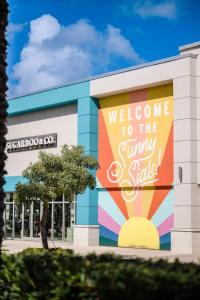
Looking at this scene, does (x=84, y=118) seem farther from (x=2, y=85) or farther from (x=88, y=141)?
(x=2, y=85)

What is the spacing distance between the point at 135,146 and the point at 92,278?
883 inches

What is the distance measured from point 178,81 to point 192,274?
20.4m

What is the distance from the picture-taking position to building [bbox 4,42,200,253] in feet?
82.7

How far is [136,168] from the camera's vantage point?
92.9ft

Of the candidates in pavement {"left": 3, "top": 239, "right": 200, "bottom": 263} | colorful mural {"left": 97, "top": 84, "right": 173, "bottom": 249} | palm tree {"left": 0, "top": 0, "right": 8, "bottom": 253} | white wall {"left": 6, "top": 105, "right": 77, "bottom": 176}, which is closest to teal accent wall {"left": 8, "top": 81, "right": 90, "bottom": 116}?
white wall {"left": 6, "top": 105, "right": 77, "bottom": 176}

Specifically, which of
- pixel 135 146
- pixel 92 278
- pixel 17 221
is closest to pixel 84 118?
pixel 135 146

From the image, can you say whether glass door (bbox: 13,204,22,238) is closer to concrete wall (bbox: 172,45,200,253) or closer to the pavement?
the pavement

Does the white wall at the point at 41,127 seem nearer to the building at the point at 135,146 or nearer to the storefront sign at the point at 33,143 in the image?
the building at the point at 135,146

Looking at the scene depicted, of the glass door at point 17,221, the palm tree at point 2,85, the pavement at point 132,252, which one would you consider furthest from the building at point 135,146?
the palm tree at point 2,85

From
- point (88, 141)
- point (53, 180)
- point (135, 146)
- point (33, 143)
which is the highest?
point (33, 143)

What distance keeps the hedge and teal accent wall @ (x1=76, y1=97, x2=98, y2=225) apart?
848 inches

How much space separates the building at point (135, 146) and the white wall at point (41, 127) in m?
0.07

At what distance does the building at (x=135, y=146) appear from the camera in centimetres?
2520

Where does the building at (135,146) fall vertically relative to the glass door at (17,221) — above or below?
above
